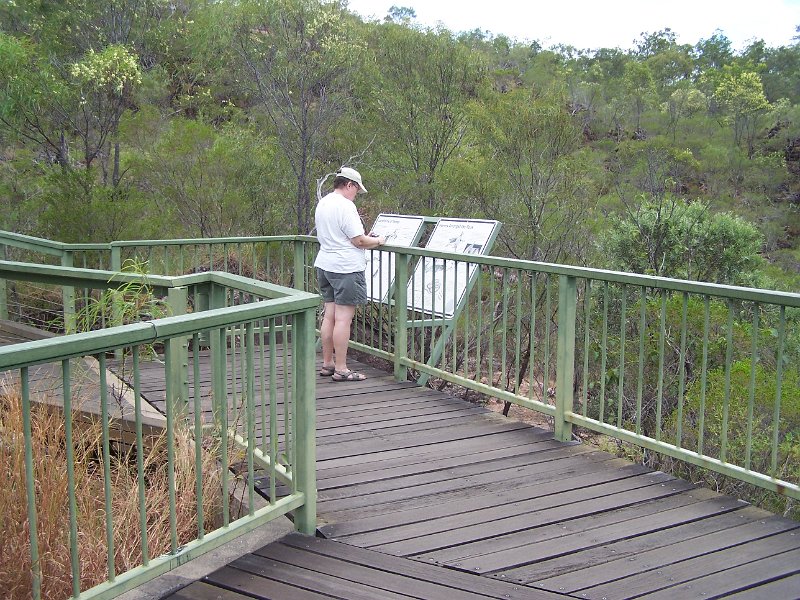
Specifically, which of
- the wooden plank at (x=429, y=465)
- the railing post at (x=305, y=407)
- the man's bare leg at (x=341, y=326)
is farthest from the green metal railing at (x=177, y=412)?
the man's bare leg at (x=341, y=326)

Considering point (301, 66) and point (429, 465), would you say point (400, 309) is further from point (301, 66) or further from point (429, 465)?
point (301, 66)

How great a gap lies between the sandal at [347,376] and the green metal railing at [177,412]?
1.53 m

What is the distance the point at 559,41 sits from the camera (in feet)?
202

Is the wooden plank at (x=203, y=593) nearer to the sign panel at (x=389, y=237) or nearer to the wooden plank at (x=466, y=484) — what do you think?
the wooden plank at (x=466, y=484)

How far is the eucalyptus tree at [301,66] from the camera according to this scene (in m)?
12.0

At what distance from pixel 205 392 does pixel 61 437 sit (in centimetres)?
197

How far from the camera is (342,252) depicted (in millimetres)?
6227

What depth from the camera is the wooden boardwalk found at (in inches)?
131

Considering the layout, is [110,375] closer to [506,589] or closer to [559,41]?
[506,589]

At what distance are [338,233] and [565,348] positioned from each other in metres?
2.08

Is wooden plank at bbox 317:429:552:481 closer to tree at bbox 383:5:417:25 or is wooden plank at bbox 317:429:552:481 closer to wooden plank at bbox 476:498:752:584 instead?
wooden plank at bbox 476:498:752:584

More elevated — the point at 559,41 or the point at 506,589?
the point at 559,41

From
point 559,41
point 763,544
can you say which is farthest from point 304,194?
point 559,41

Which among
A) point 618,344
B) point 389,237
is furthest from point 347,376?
point 618,344
